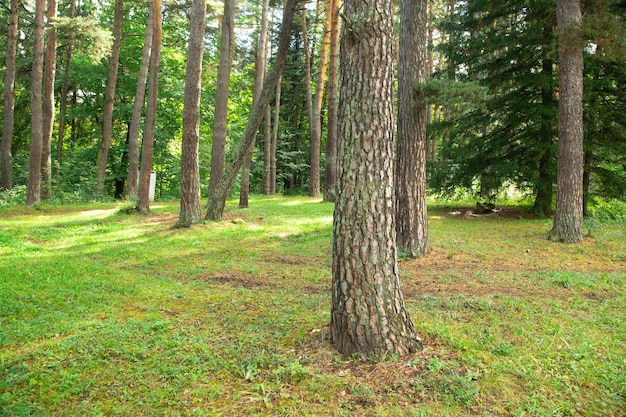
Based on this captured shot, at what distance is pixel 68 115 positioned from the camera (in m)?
21.9

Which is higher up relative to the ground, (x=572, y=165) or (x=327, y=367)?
(x=572, y=165)

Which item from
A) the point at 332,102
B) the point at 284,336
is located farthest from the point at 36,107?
the point at 284,336

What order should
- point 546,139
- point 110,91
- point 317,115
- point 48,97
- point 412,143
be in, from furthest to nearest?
point 317,115 → point 110,91 → point 48,97 → point 546,139 → point 412,143

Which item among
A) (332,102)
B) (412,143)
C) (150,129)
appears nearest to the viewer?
(412,143)

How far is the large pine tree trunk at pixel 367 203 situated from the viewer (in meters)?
3.38

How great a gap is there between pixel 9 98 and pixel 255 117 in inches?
454

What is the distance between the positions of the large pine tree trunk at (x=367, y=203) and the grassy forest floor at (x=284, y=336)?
0.76ft

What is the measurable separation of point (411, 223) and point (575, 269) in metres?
2.52

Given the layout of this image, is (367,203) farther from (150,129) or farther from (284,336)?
(150,129)

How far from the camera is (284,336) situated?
380 cm

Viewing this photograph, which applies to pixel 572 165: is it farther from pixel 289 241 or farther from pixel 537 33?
pixel 289 241

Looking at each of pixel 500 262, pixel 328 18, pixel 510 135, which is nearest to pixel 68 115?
pixel 328 18

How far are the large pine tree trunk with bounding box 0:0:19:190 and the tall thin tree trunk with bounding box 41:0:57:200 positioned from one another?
0.99 m

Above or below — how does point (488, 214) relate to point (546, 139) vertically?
below
